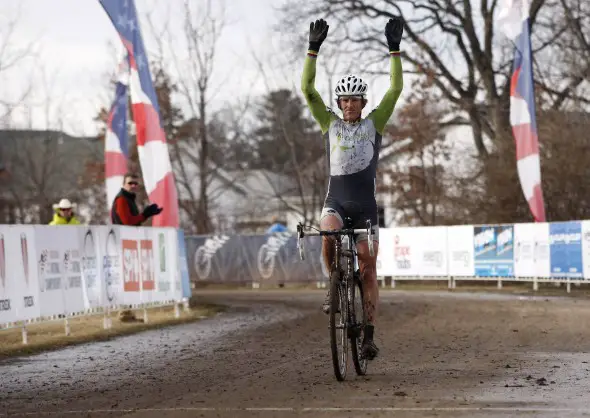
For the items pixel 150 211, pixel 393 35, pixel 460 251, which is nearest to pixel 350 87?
pixel 393 35

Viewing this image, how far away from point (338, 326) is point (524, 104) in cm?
1900

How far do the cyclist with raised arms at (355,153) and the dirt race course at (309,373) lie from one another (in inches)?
33.2

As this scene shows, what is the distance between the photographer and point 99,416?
306 inches

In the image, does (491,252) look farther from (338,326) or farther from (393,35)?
(338,326)

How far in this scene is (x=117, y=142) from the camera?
22.9 m

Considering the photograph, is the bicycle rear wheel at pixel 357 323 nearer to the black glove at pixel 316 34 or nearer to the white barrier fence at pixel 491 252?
the black glove at pixel 316 34

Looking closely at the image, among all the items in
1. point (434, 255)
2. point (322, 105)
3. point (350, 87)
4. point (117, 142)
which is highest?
point (117, 142)

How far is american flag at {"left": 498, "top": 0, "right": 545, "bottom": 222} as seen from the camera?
1076 inches

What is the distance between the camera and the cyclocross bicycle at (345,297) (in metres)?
9.38

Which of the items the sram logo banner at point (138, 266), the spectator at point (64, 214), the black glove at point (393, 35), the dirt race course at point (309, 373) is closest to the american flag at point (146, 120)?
the spectator at point (64, 214)

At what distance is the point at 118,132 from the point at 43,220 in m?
40.0

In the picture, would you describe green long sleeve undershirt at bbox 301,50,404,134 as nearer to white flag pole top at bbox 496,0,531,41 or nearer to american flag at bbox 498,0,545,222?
american flag at bbox 498,0,545,222

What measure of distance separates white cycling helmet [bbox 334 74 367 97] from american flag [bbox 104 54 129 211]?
12.6 metres

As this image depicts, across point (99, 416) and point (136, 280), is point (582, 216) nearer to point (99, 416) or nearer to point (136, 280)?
point (136, 280)
